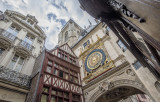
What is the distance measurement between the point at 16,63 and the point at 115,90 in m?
7.94

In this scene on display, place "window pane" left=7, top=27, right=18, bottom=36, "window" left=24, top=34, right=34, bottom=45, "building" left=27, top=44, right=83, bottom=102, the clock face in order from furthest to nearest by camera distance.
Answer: "window" left=24, top=34, right=34, bottom=45 < the clock face < "window pane" left=7, top=27, right=18, bottom=36 < "building" left=27, top=44, right=83, bottom=102

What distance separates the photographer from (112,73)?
22.3 ft

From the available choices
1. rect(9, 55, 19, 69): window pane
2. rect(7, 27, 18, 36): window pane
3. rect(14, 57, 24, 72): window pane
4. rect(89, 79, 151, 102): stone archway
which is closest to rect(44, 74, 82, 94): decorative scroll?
rect(89, 79, 151, 102): stone archway

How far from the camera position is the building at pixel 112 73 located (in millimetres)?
5066

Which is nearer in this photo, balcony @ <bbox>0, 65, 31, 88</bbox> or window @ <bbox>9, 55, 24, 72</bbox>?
balcony @ <bbox>0, 65, 31, 88</bbox>

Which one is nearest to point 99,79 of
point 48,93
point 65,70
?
point 65,70

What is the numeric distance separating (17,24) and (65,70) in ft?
21.4

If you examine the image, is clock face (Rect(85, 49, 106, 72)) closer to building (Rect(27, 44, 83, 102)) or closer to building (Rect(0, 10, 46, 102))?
building (Rect(27, 44, 83, 102))

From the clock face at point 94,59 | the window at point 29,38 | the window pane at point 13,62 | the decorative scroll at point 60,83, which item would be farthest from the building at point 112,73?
the window pane at point 13,62

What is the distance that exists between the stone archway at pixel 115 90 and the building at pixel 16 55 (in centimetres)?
516

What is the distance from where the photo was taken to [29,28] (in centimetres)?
954

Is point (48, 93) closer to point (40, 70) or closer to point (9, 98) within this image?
point (40, 70)

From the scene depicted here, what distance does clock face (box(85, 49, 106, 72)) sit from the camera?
833cm

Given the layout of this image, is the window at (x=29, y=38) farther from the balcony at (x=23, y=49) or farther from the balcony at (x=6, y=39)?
the balcony at (x=6, y=39)
